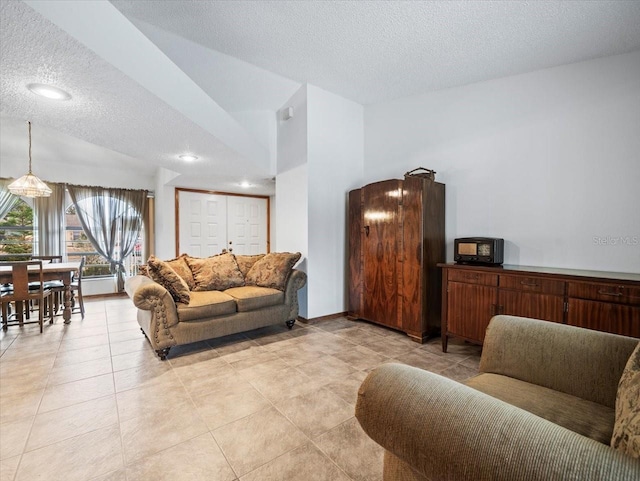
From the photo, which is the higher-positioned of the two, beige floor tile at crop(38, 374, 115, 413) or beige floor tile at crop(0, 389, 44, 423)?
beige floor tile at crop(0, 389, 44, 423)

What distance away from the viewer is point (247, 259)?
163 inches

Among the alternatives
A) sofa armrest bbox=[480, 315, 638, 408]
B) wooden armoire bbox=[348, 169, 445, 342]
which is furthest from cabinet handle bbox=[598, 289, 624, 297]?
wooden armoire bbox=[348, 169, 445, 342]

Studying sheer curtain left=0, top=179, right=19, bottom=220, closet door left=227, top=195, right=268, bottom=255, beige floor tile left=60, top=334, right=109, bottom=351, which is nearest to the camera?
beige floor tile left=60, top=334, right=109, bottom=351

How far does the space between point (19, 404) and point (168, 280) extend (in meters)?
1.30

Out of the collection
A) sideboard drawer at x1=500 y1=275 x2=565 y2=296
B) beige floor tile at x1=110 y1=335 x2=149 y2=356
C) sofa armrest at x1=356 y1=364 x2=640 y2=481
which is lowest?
beige floor tile at x1=110 y1=335 x2=149 y2=356

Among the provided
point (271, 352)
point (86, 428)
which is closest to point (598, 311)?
point (271, 352)

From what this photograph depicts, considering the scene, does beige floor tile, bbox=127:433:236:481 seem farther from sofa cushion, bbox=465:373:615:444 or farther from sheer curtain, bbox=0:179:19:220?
sheer curtain, bbox=0:179:19:220

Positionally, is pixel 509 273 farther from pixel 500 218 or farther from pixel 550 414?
pixel 550 414

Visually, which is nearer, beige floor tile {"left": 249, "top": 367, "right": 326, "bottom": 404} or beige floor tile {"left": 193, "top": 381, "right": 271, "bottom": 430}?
beige floor tile {"left": 193, "top": 381, "right": 271, "bottom": 430}

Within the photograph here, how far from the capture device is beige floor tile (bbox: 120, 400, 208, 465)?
1649 mm

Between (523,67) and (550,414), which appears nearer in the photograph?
(550,414)

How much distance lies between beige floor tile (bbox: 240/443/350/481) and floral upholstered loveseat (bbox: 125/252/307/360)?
1774mm

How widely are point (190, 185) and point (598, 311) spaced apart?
234 inches

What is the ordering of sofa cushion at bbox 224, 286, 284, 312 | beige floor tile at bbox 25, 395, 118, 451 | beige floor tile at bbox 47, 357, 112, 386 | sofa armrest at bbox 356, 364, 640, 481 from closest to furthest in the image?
sofa armrest at bbox 356, 364, 640, 481 → beige floor tile at bbox 25, 395, 118, 451 → beige floor tile at bbox 47, 357, 112, 386 → sofa cushion at bbox 224, 286, 284, 312
